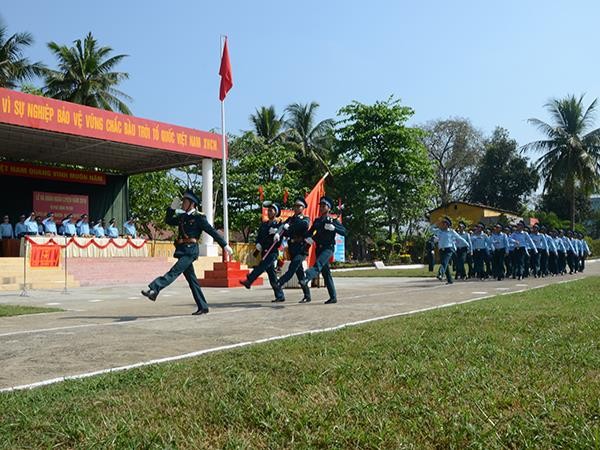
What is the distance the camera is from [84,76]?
3756cm

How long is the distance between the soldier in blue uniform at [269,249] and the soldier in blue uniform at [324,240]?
2.04ft

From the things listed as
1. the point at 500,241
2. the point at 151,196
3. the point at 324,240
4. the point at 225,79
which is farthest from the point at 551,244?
the point at 151,196

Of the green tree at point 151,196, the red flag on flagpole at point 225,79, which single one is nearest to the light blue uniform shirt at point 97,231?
the green tree at point 151,196

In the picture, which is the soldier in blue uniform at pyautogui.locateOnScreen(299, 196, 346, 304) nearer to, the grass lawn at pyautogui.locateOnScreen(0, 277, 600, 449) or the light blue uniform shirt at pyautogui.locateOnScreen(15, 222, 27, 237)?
the grass lawn at pyautogui.locateOnScreen(0, 277, 600, 449)

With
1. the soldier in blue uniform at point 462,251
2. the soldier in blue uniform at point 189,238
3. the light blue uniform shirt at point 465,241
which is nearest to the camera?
the soldier in blue uniform at point 189,238

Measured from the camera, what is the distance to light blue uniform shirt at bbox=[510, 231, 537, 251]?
785 inches

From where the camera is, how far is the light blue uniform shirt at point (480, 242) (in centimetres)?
2023

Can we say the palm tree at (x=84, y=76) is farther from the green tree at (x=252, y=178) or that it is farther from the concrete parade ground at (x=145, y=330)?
the concrete parade ground at (x=145, y=330)

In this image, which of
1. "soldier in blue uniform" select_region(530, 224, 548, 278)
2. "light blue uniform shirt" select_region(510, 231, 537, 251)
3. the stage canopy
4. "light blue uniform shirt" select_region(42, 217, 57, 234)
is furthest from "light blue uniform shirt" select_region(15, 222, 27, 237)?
"soldier in blue uniform" select_region(530, 224, 548, 278)

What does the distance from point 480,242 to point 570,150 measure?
3032 cm

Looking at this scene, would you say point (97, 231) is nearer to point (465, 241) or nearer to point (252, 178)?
point (252, 178)

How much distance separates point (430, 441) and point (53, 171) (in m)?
32.3

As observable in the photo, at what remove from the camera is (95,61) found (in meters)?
37.8

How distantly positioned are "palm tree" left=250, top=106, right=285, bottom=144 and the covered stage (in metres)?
15.2
